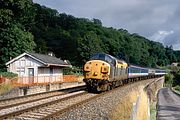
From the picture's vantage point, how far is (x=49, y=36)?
12950 centimetres

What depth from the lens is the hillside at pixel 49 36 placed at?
3411 centimetres

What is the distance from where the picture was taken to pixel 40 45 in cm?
10594

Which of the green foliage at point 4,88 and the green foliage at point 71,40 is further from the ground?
the green foliage at point 71,40

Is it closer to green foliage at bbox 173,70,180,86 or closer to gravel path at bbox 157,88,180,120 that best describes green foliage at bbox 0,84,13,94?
gravel path at bbox 157,88,180,120

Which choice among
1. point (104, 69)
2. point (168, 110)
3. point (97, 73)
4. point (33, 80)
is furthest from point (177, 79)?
point (97, 73)

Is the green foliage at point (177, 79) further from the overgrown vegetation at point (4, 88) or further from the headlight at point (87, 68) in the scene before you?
the overgrown vegetation at point (4, 88)

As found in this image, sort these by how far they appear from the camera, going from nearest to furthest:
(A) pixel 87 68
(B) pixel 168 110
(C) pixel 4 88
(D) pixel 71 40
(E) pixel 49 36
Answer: (C) pixel 4 88
(A) pixel 87 68
(B) pixel 168 110
(D) pixel 71 40
(E) pixel 49 36

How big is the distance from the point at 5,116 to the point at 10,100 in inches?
303

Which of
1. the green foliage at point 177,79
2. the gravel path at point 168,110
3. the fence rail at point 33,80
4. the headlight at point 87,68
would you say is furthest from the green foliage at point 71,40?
the headlight at point 87,68

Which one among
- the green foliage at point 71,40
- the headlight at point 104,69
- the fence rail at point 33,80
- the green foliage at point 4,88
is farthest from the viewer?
the green foliage at point 71,40

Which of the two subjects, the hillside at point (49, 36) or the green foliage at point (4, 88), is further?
the hillside at point (49, 36)

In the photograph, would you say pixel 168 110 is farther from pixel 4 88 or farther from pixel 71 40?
pixel 71 40

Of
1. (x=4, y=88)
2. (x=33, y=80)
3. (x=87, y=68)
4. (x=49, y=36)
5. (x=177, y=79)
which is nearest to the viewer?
(x=4, y=88)

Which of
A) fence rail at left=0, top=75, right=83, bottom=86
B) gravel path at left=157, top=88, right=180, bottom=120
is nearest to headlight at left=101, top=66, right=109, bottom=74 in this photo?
fence rail at left=0, top=75, right=83, bottom=86
